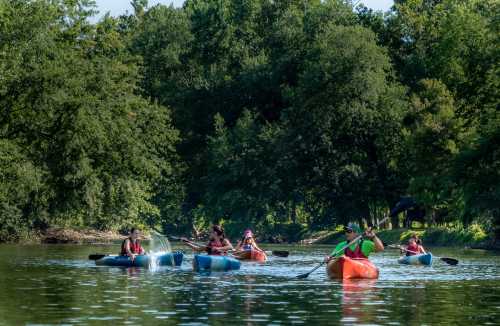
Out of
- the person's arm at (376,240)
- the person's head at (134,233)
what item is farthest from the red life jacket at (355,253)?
the person's head at (134,233)

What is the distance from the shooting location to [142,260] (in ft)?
146

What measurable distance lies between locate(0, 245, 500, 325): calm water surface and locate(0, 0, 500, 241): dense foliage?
22.5 metres

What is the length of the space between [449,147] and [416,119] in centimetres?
660

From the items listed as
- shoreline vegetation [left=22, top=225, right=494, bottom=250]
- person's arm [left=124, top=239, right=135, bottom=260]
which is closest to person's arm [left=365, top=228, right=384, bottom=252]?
person's arm [left=124, top=239, right=135, bottom=260]

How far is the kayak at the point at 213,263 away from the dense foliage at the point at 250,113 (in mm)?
21911

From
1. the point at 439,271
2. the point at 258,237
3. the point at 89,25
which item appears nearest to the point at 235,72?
the point at 258,237

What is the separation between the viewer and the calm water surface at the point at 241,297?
22438 mm

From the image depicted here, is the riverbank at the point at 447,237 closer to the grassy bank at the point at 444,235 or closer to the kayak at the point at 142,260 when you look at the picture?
the grassy bank at the point at 444,235

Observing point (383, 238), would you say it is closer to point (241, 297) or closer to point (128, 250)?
point (128, 250)

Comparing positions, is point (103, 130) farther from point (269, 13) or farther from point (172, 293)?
point (269, 13)

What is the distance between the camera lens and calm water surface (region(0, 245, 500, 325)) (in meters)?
22.4

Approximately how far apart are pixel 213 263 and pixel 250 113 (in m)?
55.4

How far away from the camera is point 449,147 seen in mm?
79188

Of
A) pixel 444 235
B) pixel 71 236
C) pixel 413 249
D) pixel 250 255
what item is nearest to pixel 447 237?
pixel 444 235
